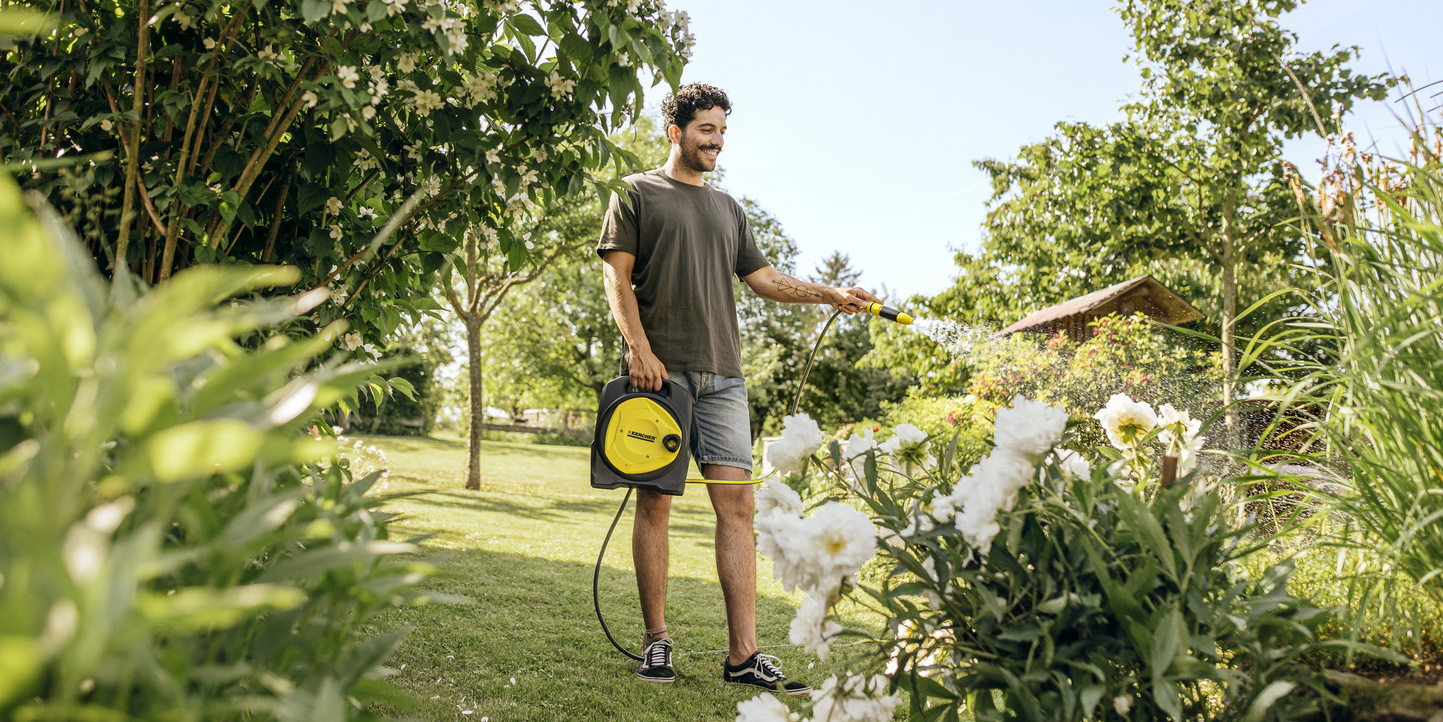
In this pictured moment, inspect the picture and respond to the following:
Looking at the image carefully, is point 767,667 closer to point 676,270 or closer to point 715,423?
point 715,423

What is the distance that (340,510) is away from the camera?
66cm

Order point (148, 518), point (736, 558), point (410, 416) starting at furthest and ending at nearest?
point (410, 416)
point (736, 558)
point (148, 518)

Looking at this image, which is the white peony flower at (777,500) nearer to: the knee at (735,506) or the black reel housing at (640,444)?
the black reel housing at (640,444)

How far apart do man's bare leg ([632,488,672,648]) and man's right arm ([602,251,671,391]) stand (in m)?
0.37

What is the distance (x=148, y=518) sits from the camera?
A: 52 cm

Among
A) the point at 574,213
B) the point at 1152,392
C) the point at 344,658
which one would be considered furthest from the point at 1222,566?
the point at 574,213

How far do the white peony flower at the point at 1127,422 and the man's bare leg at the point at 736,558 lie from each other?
117 cm

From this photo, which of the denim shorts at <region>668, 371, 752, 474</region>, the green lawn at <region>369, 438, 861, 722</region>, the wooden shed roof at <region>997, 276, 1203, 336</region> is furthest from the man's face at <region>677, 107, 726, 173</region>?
the wooden shed roof at <region>997, 276, 1203, 336</region>

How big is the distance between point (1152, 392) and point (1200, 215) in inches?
79.2

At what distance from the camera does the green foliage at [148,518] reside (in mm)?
355

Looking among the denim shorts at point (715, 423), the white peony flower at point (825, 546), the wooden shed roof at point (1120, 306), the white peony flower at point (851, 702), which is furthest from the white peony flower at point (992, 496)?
the wooden shed roof at point (1120, 306)

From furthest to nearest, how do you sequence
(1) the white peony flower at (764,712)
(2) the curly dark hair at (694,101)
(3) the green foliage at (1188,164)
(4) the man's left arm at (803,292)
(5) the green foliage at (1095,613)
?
(3) the green foliage at (1188,164)
(2) the curly dark hair at (694,101)
(4) the man's left arm at (803,292)
(1) the white peony flower at (764,712)
(5) the green foliage at (1095,613)

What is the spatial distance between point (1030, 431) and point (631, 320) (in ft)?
5.27

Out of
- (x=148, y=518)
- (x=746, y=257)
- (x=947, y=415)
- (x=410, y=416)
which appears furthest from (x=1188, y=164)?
(x=410, y=416)
